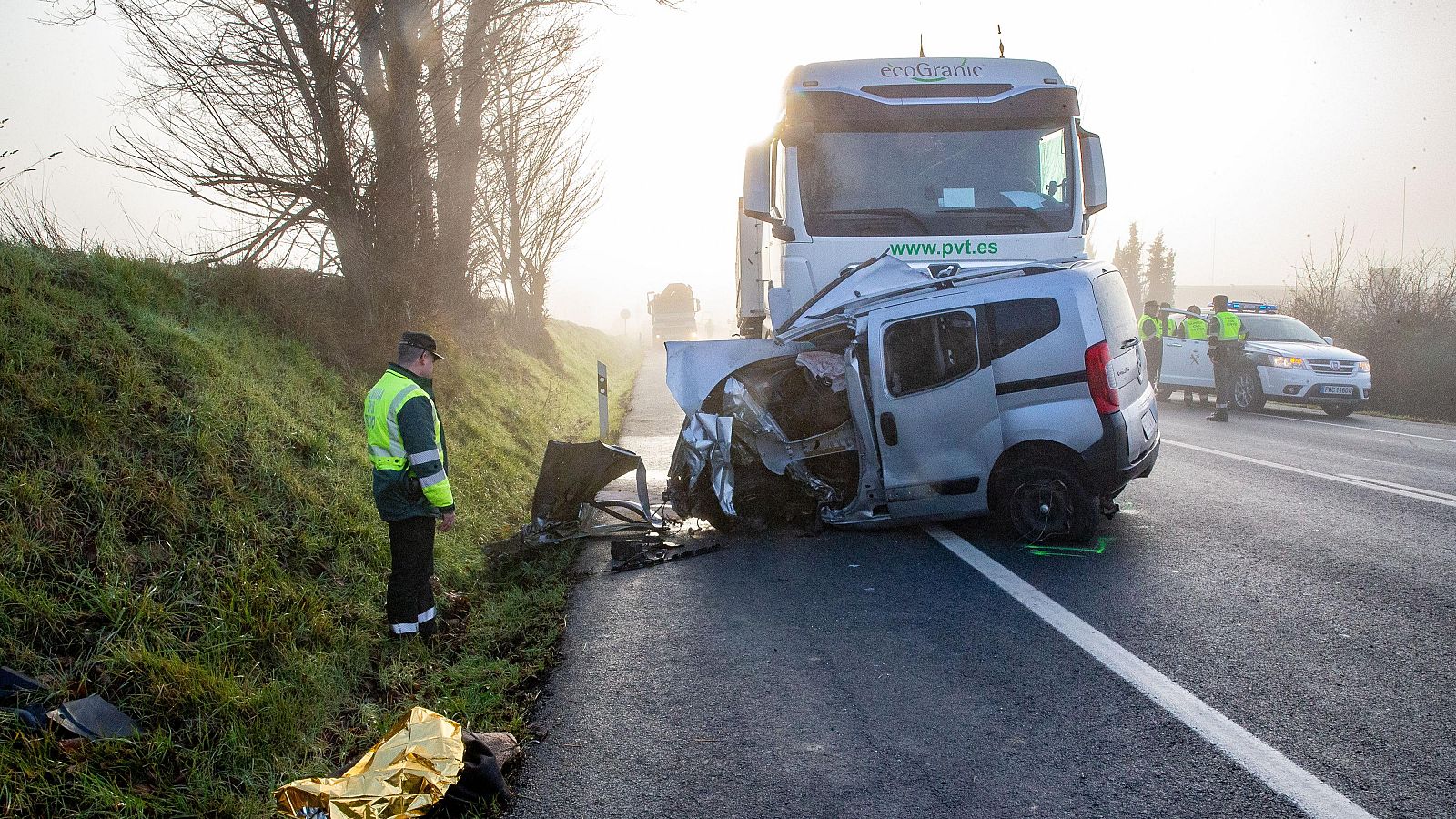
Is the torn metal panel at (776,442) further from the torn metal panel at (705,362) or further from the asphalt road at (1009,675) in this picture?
the asphalt road at (1009,675)

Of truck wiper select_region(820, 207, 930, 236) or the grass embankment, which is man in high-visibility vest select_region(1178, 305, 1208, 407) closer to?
truck wiper select_region(820, 207, 930, 236)

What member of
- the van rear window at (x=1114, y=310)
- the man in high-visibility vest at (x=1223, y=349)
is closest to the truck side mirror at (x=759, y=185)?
the van rear window at (x=1114, y=310)

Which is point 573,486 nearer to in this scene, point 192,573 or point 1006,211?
point 192,573

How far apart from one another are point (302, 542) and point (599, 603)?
5.94ft

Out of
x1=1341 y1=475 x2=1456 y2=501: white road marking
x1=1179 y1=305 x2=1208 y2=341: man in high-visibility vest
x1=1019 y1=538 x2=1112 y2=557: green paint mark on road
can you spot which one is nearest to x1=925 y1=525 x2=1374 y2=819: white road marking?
x1=1019 y1=538 x2=1112 y2=557: green paint mark on road

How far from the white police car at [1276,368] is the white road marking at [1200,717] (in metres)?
12.6

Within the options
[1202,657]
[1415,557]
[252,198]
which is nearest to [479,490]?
[252,198]

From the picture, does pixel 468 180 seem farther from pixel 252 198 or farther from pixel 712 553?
pixel 712 553

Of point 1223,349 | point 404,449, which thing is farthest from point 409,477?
point 1223,349

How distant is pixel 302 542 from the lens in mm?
5484

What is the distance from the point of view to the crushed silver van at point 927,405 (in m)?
6.37

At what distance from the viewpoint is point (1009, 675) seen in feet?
13.9

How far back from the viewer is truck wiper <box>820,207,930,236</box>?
7977mm

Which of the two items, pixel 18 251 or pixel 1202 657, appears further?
pixel 18 251
